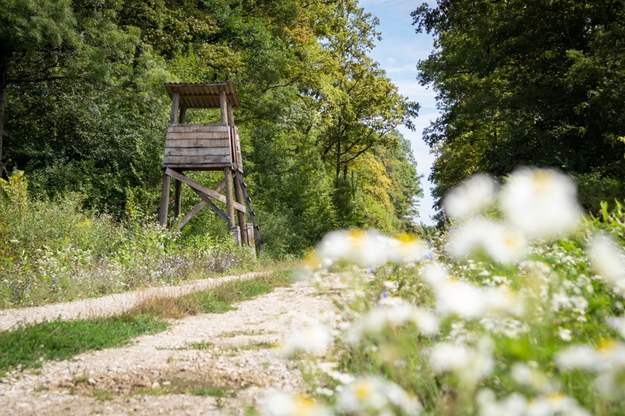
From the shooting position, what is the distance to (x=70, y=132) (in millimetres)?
17891

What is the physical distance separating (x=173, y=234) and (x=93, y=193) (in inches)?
171

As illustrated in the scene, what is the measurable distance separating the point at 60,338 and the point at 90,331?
420mm

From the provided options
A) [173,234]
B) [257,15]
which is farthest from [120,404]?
[257,15]

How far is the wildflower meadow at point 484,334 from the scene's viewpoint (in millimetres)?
1835

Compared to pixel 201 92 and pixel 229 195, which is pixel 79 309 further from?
pixel 201 92

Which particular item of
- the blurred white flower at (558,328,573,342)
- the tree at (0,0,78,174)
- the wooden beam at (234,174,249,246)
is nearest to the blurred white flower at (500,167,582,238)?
the blurred white flower at (558,328,573,342)

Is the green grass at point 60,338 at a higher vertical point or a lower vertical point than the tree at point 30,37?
lower

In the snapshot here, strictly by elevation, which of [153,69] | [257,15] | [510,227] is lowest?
[510,227]

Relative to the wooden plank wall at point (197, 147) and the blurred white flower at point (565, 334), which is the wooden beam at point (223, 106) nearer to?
the wooden plank wall at point (197, 147)

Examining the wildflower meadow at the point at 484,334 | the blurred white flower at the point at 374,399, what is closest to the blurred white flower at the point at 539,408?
the wildflower meadow at the point at 484,334

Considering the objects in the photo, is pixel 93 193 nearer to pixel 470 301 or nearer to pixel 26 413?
pixel 26 413

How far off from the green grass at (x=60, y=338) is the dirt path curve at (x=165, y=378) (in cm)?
16

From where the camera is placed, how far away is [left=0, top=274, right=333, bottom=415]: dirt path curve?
148 inches

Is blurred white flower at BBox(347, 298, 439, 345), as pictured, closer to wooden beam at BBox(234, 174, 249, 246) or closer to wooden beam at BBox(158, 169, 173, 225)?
wooden beam at BBox(158, 169, 173, 225)
